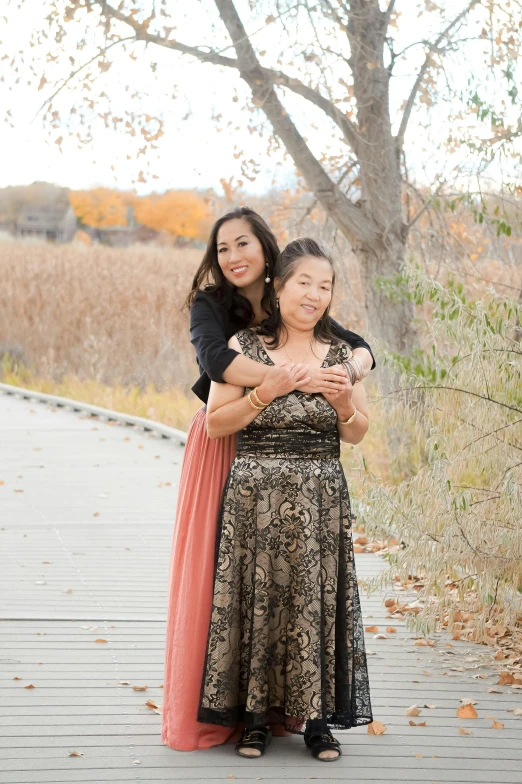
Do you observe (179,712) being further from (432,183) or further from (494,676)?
(432,183)

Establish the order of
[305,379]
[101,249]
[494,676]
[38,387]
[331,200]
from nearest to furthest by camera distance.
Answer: [305,379], [494,676], [331,200], [38,387], [101,249]

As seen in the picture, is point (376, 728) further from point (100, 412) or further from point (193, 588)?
point (100, 412)

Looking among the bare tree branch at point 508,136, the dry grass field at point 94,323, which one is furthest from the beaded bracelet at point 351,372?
the dry grass field at point 94,323

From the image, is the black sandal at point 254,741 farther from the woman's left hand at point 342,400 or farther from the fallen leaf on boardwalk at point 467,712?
the woman's left hand at point 342,400

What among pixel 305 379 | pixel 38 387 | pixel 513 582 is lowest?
pixel 38 387

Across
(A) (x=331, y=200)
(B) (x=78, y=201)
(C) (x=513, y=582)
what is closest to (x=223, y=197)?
(A) (x=331, y=200)

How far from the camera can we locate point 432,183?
879 cm

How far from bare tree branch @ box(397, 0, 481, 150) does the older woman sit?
5.23 metres

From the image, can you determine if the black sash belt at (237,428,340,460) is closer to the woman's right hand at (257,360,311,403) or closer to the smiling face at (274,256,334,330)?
the woman's right hand at (257,360,311,403)

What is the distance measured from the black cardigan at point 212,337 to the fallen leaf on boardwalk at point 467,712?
4.36 feet

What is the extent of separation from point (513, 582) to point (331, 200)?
15.1ft

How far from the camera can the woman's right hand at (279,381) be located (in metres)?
3.28

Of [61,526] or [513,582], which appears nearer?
[513,582]

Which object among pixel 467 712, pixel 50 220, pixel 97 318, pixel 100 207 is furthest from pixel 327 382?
pixel 50 220
